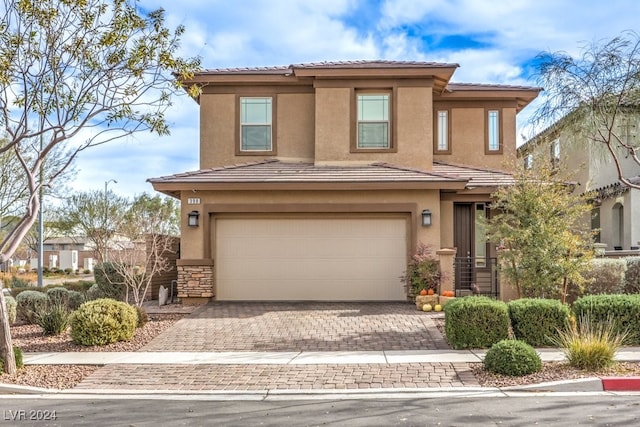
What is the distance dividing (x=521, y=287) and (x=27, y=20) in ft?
34.3

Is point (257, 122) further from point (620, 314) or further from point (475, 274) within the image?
point (620, 314)

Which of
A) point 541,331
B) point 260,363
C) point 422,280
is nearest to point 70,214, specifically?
point 422,280

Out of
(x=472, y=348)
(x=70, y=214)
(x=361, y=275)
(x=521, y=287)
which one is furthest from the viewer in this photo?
(x=70, y=214)

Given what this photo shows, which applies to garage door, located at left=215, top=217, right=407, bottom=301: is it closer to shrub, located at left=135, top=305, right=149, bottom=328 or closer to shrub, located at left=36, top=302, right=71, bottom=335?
shrub, located at left=135, top=305, right=149, bottom=328

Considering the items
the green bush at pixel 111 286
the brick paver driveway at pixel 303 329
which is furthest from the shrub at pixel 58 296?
the brick paver driveway at pixel 303 329

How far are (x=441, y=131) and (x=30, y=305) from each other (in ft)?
42.8

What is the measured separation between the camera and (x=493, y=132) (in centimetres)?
1952

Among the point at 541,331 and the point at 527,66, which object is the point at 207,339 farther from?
the point at 527,66

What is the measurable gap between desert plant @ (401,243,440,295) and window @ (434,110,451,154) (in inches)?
200

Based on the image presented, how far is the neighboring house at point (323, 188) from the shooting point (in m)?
15.9

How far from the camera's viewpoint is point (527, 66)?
1138 centimetres

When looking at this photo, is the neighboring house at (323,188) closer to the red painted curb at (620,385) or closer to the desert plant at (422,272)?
the desert plant at (422,272)

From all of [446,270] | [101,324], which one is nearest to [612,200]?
[446,270]

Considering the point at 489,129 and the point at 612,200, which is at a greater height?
the point at 489,129
